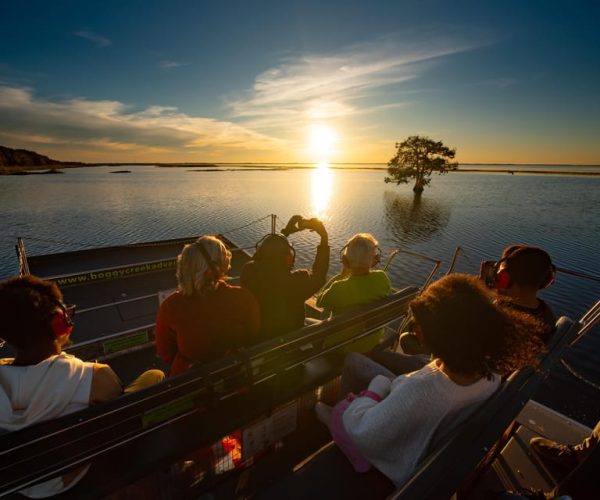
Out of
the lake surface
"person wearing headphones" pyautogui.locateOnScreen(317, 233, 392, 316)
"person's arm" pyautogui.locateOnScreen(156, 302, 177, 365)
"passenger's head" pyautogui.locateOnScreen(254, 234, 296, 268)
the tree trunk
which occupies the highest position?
the tree trunk

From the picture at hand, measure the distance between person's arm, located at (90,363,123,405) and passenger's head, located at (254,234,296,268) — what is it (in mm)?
1431

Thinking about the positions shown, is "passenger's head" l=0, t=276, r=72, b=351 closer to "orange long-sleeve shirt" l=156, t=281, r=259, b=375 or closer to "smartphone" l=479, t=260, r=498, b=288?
"orange long-sleeve shirt" l=156, t=281, r=259, b=375

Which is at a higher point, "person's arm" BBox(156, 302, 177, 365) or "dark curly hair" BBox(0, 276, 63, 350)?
"dark curly hair" BBox(0, 276, 63, 350)

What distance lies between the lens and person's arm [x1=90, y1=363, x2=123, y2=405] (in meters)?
1.68

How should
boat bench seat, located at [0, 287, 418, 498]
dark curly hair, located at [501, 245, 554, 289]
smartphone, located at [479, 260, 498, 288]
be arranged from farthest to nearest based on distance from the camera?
smartphone, located at [479, 260, 498, 288]
dark curly hair, located at [501, 245, 554, 289]
boat bench seat, located at [0, 287, 418, 498]

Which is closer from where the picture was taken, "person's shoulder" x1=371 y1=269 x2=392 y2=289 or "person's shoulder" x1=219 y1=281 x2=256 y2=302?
"person's shoulder" x1=219 y1=281 x2=256 y2=302

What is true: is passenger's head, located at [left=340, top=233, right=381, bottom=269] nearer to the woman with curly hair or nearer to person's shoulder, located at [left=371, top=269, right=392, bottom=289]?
person's shoulder, located at [left=371, top=269, right=392, bottom=289]

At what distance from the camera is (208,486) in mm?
2277

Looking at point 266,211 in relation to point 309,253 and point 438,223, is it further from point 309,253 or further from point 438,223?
point 438,223

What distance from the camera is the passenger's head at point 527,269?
2646mm

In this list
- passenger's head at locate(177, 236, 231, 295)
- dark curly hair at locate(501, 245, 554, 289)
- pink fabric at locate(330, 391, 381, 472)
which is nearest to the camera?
pink fabric at locate(330, 391, 381, 472)

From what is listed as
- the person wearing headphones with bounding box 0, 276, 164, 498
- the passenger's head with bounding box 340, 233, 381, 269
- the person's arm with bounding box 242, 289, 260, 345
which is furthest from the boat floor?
the person wearing headphones with bounding box 0, 276, 164, 498

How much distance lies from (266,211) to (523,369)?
31872mm

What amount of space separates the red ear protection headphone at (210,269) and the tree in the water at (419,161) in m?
54.3
